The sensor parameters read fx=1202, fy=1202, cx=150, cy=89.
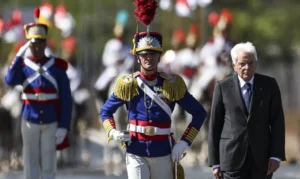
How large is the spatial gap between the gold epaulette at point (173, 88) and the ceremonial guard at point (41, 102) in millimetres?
2674

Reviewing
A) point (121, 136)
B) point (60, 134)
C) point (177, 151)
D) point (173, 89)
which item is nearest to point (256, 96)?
point (173, 89)

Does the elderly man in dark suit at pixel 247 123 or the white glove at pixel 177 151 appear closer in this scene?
the white glove at pixel 177 151

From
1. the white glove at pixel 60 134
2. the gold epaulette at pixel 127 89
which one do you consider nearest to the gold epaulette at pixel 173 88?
the gold epaulette at pixel 127 89

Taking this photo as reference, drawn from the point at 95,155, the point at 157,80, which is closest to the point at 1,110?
the point at 95,155

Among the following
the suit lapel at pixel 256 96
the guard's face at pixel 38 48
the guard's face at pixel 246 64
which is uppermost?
the guard's face at pixel 38 48

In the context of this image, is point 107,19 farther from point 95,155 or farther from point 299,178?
point 299,178

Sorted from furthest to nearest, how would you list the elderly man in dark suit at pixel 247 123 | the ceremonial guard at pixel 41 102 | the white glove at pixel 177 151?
the ceremonial guard at pixel 41 102, the elderly man in dark suit at pixel 247 123, the white glove at pixel 177 151

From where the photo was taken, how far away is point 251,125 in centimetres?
1098

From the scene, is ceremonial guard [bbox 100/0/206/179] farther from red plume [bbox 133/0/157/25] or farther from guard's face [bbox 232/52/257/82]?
guard's face [bbox 232/52/257/82]

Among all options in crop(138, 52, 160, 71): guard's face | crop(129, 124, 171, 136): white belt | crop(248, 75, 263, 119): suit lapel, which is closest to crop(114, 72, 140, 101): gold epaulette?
crop(138, 52, 160, 71): guard's face

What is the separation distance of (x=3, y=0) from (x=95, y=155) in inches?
721

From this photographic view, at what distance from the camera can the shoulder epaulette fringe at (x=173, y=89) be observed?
36.2 ft

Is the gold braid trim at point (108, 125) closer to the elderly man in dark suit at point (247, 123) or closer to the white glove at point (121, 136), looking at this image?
the white glove at point (121, 136)

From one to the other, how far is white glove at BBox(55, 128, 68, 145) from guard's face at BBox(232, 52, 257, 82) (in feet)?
10.1
